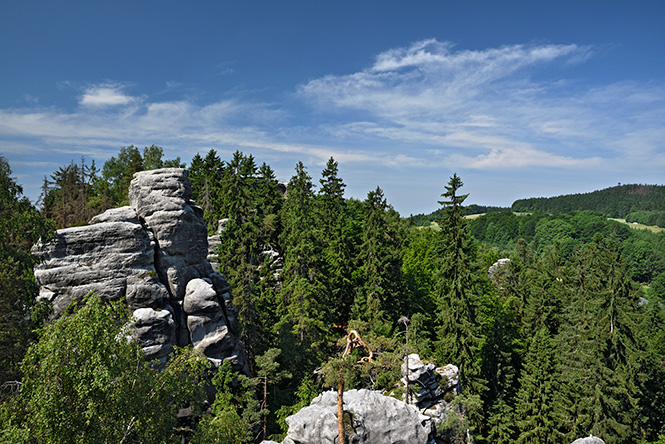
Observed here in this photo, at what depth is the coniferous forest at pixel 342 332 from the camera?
468 inches

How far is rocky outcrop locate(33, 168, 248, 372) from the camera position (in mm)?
22453

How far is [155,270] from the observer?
2512 cm

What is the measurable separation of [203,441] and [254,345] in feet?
55.7

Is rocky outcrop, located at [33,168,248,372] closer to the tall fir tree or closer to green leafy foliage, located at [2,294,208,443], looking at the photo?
the tall fir tree

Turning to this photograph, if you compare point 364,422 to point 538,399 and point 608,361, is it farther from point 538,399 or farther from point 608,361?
point 538,399

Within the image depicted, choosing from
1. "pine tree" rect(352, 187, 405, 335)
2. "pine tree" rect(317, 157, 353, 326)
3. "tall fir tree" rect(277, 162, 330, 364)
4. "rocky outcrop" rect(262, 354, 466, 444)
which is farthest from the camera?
"pine tree" rect(317, 157, 353, 326)

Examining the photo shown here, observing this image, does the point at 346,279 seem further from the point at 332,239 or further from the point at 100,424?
the point at 100,424

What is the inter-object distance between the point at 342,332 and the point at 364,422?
14.3 m

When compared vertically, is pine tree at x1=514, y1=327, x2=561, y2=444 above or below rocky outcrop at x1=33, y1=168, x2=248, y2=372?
below

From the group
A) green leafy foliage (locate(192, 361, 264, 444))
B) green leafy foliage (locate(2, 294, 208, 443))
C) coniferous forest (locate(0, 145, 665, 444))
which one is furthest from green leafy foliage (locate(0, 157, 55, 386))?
green leafy foliage (locate(192, 361, 264, 444))

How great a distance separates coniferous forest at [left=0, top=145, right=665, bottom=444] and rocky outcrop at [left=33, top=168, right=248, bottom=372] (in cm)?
179

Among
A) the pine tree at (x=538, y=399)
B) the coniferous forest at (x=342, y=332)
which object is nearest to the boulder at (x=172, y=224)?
the coniferous forest at (x=342, y=332)

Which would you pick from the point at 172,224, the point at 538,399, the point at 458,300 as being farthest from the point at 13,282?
the point at 538,399

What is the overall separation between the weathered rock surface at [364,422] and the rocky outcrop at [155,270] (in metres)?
7.13
